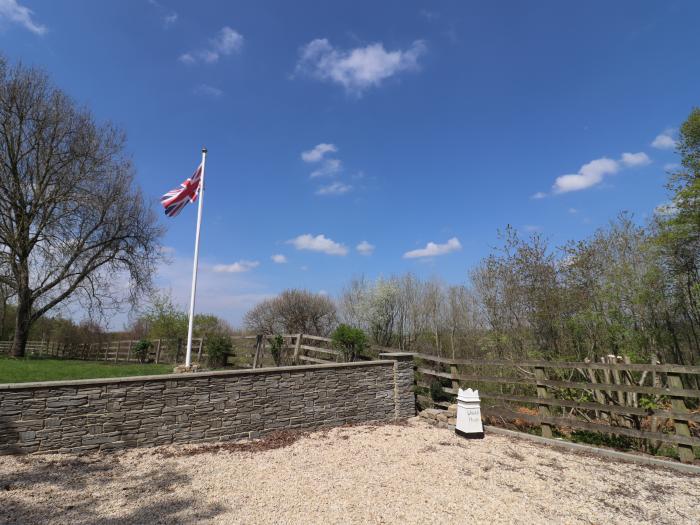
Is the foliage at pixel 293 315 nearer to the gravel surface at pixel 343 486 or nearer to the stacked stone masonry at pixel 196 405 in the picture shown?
the stacked stone masonry at pixel 196 405

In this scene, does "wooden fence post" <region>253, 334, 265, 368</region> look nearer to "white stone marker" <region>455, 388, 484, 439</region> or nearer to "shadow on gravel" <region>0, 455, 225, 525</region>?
"shadow on gravel" <region>0, 455, 225, 525</region>

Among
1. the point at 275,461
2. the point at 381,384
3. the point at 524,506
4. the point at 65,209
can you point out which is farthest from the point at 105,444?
the point at 65,209

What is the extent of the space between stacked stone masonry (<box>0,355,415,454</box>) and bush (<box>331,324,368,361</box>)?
2645 mm

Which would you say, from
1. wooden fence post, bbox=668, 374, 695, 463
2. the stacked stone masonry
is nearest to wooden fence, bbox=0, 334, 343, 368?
the stacked stone masonry

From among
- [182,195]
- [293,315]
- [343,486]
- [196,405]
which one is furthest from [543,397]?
[293,315]

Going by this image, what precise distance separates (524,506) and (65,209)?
18.3m

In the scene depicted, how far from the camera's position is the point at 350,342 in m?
10.3

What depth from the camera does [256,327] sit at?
72.6 feet

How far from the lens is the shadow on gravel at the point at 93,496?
11.1 feet

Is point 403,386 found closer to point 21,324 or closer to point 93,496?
point 93,496

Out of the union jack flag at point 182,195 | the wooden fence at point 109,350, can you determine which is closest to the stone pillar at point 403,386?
the union jack flag at point 182,195

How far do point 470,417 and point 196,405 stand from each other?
445 centimetres

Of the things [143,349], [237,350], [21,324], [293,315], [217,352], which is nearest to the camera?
[217,352]

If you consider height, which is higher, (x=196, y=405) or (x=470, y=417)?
(x=196, y=405)
